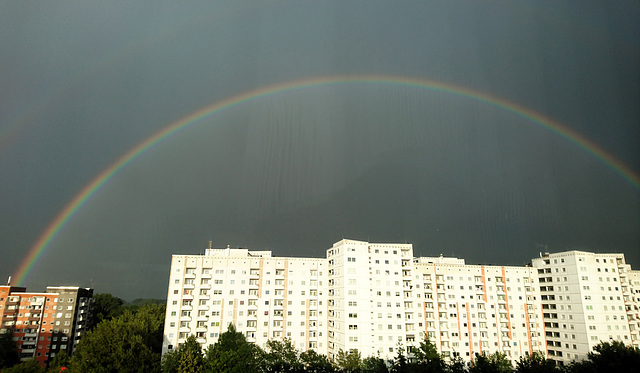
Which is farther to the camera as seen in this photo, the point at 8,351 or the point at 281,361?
the point at 8,351

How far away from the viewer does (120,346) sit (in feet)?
100

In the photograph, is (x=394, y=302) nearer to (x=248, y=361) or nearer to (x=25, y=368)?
(x=248, y=361)

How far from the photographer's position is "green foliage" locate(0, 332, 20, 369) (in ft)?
173

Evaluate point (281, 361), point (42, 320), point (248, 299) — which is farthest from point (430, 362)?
point (42, 320)

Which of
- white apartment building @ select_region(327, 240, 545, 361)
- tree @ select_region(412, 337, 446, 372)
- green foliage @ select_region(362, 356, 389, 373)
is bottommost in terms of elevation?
green foliage @ select_region(362, 356, 389, 373)

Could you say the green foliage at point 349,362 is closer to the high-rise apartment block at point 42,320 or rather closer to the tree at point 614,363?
the tree at point 614,363

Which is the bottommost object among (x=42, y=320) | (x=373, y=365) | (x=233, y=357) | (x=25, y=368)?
(x=25, y=368)

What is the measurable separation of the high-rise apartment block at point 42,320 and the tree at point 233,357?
44.2 metres

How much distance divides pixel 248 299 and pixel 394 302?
18.8 meters

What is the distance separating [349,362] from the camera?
38938 millimetres

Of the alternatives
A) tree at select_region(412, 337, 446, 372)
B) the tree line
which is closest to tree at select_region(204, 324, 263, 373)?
the tree line

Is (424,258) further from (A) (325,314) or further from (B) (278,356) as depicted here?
(B) (278,356)

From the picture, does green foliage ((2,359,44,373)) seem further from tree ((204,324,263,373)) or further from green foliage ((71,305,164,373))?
tree ((204,324,263,373))

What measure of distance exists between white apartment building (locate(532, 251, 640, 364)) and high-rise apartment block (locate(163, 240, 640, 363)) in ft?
0.48
